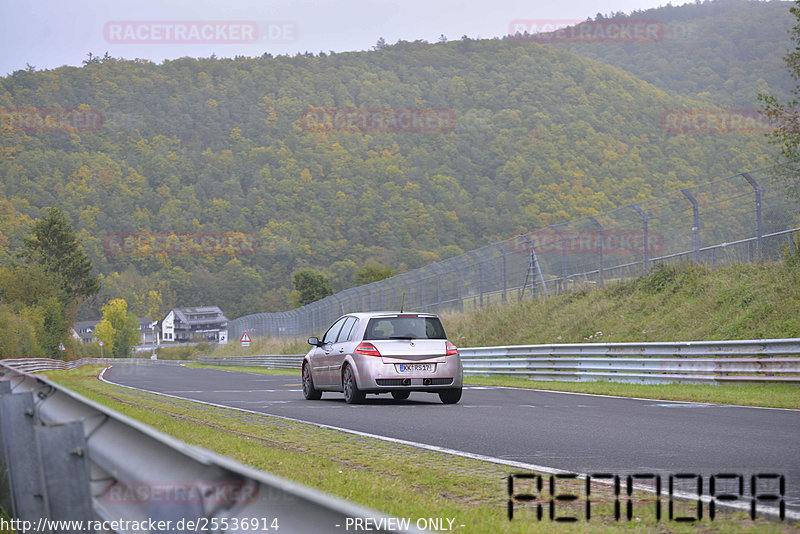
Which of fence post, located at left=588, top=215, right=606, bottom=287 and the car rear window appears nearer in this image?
the car rear window

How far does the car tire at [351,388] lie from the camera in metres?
15.8

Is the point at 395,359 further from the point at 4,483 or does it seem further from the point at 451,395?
the point at 4,483

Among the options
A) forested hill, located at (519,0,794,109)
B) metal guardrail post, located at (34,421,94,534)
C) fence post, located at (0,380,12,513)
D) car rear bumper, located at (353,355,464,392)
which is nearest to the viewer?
metal guardrail post, located at (34,421,94,534)

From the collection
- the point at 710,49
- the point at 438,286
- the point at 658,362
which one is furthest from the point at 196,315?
the point at 658,362

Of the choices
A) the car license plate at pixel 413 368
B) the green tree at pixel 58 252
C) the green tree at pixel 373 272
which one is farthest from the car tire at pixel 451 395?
the green tree at pixel 58 252

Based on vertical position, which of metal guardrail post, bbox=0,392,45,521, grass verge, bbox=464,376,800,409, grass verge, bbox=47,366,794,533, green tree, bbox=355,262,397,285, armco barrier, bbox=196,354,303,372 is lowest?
armco barrier, bbox=196,354,303,372

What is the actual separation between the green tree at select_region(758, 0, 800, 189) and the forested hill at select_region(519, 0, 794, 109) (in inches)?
2969

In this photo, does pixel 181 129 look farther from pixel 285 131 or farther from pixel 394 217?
pixel 394 217

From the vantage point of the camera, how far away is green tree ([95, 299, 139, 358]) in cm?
14625

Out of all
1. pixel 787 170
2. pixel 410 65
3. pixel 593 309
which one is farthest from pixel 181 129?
pixel 787 170

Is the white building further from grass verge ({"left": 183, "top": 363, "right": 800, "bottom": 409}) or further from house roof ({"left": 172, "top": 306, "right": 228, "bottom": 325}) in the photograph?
grass verge ({"left": 183, "top": 363, "right": 800, "bottom": 409})

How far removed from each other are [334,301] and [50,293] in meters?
59.4

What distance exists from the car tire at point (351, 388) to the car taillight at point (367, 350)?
400 millimetres

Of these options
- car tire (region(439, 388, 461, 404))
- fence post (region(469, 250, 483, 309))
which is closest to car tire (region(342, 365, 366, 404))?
car tire (region(439, 388, 461, 404))
